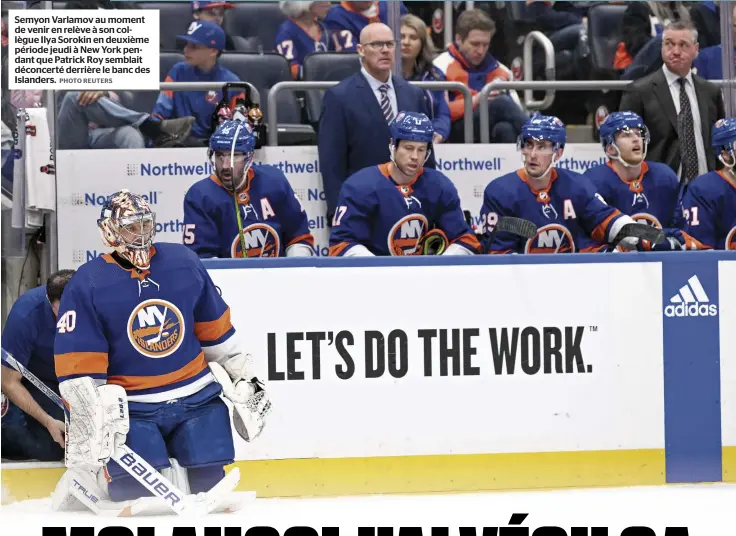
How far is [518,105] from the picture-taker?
7.08 metres

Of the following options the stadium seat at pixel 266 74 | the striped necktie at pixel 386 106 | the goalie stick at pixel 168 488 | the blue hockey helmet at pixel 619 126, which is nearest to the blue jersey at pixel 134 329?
the goalie stick at pixel 168 488

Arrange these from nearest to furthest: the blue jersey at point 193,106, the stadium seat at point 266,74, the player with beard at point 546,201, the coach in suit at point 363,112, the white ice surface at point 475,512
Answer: the white ice surface at point 475,512 → the player with beard at point 546,201 → the coach in suit at point 363,112 → the blue jersey at point 193,106 → the stadium seat at point 266,74

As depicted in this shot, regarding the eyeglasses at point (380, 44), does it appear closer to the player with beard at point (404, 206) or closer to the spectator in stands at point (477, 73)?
the player with beard at point (404, 206)

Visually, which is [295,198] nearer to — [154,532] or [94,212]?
[94,212]

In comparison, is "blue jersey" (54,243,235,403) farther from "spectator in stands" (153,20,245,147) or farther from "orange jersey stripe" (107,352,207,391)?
"spectator in stands" (153,20,245,147)

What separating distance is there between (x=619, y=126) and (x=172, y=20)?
8.57ft

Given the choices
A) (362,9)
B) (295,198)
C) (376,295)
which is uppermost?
(362,9)

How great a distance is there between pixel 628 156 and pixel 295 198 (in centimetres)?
150

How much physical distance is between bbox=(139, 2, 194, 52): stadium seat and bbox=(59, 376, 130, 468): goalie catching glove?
10.3 feet

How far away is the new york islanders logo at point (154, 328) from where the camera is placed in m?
4.68

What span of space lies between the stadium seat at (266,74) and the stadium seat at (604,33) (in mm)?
1924

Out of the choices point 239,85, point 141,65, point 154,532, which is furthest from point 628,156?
point 154,532

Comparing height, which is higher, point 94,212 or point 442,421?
point 94,212

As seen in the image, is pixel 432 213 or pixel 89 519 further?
pixel 432 213
